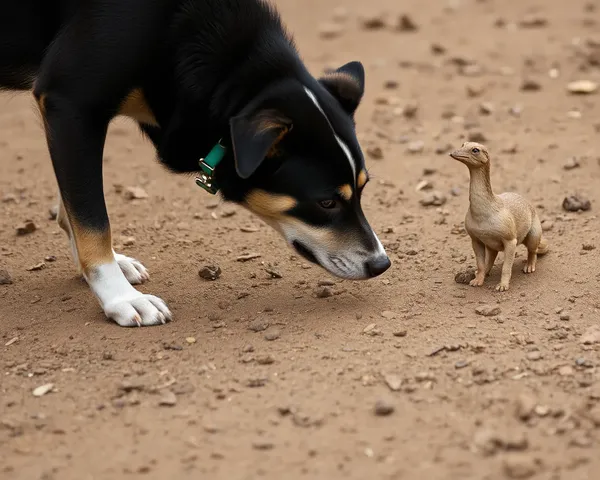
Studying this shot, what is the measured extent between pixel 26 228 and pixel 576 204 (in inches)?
136

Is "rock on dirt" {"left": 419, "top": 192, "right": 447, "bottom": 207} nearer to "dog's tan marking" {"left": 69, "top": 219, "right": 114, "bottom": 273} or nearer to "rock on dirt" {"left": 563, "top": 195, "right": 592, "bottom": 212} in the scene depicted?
"rock on dirt" {"left": 563, "top": 195, "right": 592, "bottom": 212}

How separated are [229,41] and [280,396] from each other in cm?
175

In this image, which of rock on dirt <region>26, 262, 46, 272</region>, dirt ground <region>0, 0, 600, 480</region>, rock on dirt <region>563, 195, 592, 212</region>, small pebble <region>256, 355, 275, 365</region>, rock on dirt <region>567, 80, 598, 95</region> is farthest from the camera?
rock on dirt <region>567, 80, 598, 95</region>

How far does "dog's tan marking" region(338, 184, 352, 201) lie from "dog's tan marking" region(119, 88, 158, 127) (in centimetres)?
106

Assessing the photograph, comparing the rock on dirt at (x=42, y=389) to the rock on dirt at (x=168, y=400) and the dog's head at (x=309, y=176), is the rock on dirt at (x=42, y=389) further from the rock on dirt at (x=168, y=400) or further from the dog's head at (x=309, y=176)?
the dog's head at (x=309, y=176)

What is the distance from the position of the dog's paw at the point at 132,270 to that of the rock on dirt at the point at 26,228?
100 centimetres

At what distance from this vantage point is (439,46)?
8.90 m

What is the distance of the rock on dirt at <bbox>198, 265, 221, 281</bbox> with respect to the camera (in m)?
5.21

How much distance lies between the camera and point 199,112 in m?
4.49

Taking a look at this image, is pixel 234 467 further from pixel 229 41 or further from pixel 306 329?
pixel 229 41

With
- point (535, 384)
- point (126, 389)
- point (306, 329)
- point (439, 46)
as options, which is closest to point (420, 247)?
point (306, 329)

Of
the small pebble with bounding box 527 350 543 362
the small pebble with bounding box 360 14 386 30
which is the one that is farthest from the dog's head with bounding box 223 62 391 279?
the small pebble with bounding box 360 14 386 30

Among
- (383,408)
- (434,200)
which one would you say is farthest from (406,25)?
(383,408)

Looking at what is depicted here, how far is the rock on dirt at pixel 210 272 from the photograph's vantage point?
17.1ft
